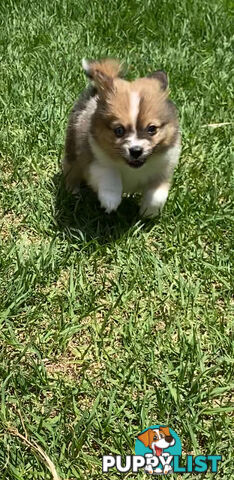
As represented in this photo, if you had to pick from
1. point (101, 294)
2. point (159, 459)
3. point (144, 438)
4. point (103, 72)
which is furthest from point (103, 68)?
point (159, 459)

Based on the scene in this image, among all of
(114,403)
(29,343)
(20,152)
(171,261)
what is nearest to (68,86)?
(20,152)

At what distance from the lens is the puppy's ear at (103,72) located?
12.0ft

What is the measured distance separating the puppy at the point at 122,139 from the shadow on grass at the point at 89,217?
3.9 inches

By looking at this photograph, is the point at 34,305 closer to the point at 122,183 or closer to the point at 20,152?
the point at 122,183

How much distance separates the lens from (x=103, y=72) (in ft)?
12.3

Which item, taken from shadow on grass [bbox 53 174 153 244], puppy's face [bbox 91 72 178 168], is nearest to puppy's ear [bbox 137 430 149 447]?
shadow on grass [bbox 53 174 153 244]

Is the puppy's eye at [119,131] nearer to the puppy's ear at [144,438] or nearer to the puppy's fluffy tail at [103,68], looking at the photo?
the puppy's fluffy tail at [103,68]

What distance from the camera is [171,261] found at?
374cm

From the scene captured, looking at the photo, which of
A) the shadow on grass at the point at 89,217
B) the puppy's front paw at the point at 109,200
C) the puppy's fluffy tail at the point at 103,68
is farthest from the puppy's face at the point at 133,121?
the shadow on grass at the point at 89,217

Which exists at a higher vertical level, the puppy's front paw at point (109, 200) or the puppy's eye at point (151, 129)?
the puppy's eye at point (151, 129)

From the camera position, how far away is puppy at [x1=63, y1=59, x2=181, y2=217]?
351 cm

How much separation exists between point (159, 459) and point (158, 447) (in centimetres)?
6

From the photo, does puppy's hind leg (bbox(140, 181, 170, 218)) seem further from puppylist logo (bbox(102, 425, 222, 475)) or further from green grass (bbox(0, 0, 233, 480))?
puppylist logo (bbox(102, 425, 222, 475))

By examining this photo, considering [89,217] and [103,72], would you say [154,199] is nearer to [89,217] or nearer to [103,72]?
[89,217]
